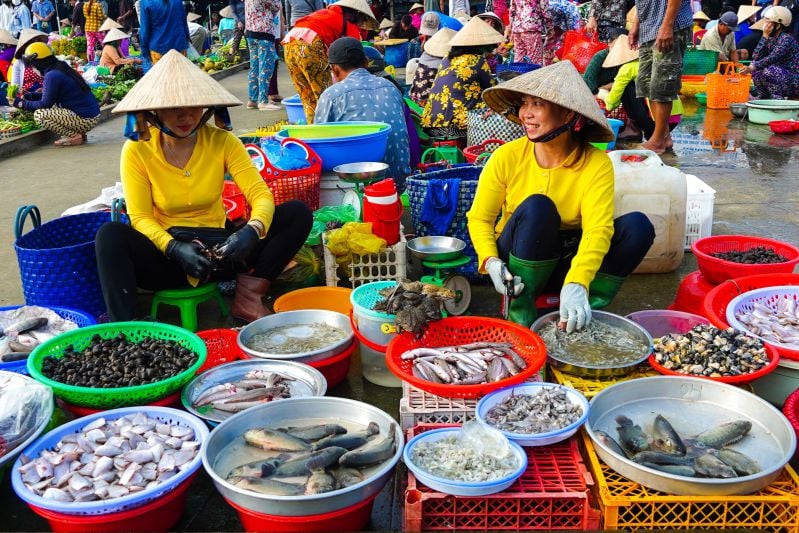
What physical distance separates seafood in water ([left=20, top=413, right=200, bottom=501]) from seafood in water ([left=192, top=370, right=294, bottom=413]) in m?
0.21

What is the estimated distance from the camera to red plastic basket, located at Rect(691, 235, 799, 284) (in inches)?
129

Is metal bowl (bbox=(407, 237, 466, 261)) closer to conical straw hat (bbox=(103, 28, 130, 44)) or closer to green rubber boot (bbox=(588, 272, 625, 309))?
green rubber boot (bbox=(588, 272, 625, 309))

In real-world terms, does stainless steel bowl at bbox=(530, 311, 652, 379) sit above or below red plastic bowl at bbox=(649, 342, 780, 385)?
below

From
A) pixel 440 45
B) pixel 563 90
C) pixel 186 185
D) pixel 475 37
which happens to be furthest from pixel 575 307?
pixel 440 45

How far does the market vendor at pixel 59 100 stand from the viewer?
8.11 metres

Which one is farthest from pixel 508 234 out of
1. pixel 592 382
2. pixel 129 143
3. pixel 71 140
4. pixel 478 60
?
pixel 71 140

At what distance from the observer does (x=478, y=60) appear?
19.0 feet

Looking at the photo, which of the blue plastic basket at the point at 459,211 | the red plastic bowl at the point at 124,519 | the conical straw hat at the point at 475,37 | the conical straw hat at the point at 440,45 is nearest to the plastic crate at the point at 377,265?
the blue plastic basket at the point at 459,211

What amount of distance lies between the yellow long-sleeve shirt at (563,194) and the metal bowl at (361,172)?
3.83 feet

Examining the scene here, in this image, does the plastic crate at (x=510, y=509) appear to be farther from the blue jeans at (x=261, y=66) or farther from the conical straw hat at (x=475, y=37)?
the blue jeans at (x=261, y=66)

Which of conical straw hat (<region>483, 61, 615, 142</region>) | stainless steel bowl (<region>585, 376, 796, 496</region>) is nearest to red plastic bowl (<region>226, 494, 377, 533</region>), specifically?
stainless steel bowl (<region>585, 376, 796, 496</region>)

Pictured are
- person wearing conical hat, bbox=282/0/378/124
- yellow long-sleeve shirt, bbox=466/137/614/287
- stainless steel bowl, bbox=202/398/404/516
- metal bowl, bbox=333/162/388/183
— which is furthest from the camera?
person wearing conical hat, bbox=282/0/378/124

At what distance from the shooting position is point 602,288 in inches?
125

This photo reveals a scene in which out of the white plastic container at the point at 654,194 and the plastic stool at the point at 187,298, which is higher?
the white plastic container at the point at 654,194
